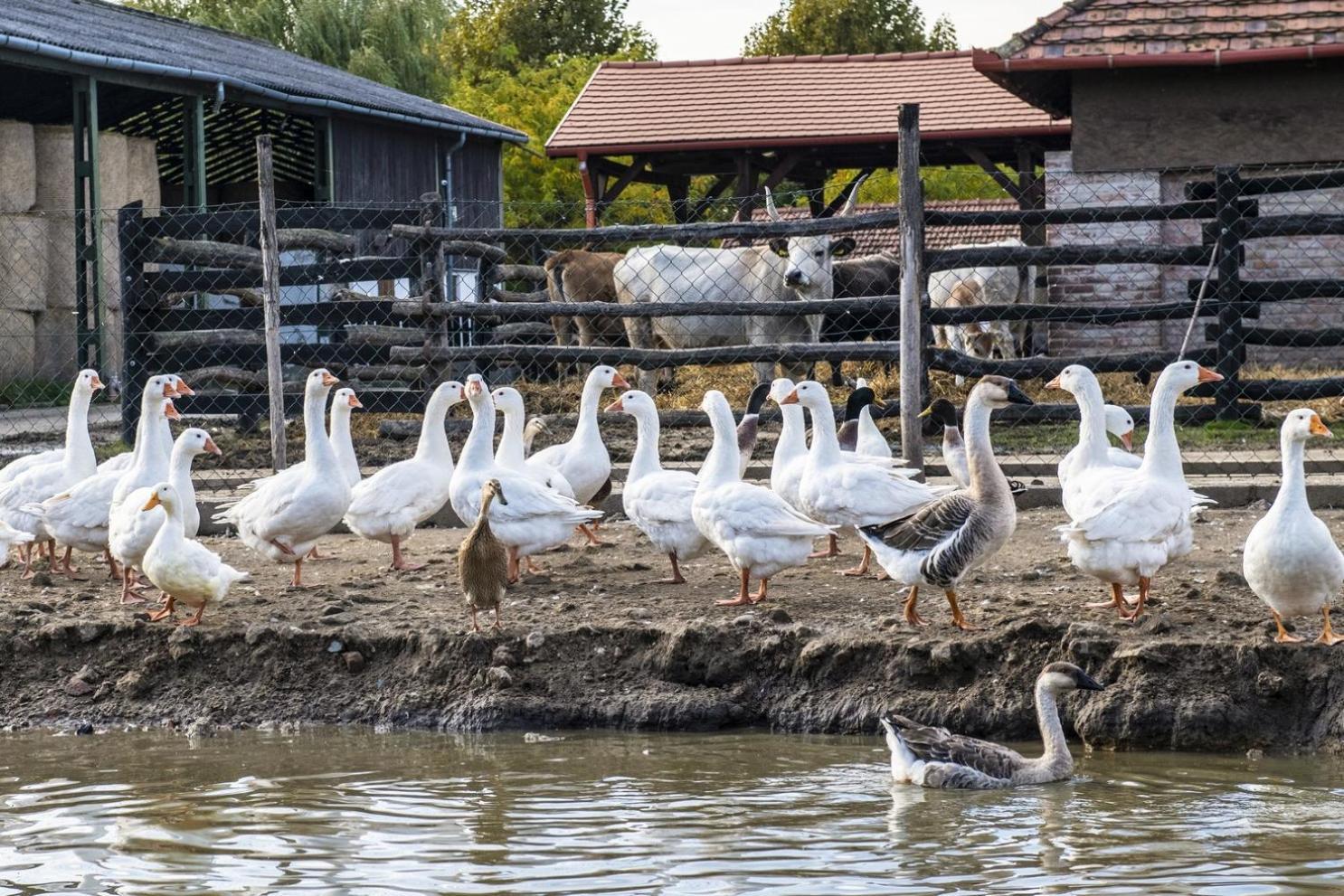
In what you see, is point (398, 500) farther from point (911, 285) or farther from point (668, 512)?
point (911, 285)

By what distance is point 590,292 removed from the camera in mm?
17812

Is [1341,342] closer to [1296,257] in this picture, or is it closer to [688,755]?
[1296,257]

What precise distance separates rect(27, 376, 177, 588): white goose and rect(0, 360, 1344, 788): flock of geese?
11 mm

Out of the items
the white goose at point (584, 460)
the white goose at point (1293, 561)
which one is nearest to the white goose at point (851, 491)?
the white goose at point (584, 460)

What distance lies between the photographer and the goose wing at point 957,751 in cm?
634

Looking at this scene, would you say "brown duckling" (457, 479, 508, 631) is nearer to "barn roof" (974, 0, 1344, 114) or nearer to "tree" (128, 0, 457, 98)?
"barn roof" (974, 0, 1344, 114)

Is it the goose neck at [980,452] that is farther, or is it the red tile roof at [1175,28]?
the red tile roof at [1175,28]

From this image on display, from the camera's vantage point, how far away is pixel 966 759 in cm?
638

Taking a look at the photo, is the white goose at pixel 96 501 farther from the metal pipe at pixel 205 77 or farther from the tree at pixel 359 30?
the tree at pixel 359 30

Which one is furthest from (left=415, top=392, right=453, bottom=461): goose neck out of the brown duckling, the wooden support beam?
the wooden support beam

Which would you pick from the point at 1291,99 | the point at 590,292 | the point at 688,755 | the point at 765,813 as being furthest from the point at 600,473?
the point at 1291,99

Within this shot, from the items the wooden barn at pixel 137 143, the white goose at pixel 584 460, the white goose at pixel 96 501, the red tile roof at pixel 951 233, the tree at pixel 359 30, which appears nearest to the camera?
the white goose at pixel 96 501

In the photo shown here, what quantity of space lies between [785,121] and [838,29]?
84.9ft

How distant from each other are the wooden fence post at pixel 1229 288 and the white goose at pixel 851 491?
459 centimetres
